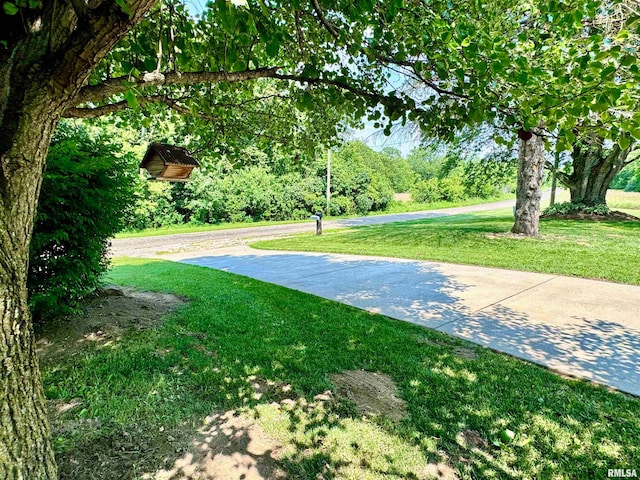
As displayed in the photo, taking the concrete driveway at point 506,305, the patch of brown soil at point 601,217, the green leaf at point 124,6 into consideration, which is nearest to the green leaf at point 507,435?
the concrete driveway at point 506,305

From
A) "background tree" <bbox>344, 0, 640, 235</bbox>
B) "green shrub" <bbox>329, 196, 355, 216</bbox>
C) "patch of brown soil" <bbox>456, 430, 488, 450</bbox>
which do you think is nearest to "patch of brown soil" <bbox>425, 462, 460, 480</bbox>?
"patch of brown soil" <bbox>456, 430, 488, 450</bbox>

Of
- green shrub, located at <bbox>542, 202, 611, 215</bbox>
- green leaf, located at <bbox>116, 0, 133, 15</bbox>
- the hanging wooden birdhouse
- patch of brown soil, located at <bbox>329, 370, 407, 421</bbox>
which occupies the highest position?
green leaf, located at <bbox>116, 0, 133, 15</bbox>

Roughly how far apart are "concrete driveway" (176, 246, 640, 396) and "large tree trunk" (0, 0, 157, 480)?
371 cm

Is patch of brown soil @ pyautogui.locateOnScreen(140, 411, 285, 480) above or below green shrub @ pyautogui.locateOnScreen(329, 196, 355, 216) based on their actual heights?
below

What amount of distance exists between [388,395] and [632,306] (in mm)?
4135

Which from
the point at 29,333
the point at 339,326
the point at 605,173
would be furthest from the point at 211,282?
the point at 605,173

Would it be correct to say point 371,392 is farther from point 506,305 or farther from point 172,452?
point 506,305

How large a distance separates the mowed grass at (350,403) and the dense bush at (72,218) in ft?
2.18

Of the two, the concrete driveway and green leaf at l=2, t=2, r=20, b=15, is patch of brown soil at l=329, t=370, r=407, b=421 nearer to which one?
the concrete driveway

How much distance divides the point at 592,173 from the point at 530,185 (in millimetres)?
8274

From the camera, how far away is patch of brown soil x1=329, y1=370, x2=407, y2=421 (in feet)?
8.15

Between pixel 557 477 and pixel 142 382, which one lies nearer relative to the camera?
pixel 557 477

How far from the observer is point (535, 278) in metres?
6.12

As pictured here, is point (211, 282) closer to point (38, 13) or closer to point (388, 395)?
point (388, 395)
